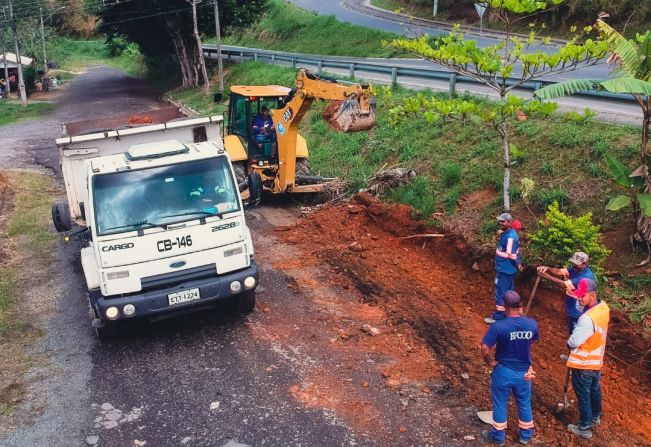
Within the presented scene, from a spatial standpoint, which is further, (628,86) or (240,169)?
(240,169)

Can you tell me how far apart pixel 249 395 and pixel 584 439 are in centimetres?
359

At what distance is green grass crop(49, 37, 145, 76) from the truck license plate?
46669 mm

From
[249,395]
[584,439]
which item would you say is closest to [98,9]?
[249,395]

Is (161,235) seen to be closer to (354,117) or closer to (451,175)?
(354,117)

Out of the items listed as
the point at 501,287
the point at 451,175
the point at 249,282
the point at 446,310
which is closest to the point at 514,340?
the point at 501,287

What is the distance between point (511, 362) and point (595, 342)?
35.2 inches

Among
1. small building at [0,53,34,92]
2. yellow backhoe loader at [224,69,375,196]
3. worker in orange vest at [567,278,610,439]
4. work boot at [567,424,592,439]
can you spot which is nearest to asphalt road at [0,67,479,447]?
work boot at [567,424,592,439]

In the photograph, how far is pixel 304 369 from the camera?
7.33 meters

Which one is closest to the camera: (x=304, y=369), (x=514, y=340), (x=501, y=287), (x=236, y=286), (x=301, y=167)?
(x=514, y=340)

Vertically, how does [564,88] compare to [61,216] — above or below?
above

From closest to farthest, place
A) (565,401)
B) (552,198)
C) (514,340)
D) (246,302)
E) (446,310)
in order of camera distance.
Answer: (514,340) < (565,401) < (246,302) < (446,310) < (552,198)

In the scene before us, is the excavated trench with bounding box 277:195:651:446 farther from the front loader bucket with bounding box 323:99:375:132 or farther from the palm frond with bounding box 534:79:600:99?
the palm frond with bounding box 534:79:600:99

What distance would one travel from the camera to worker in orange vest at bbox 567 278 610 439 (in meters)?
5.94

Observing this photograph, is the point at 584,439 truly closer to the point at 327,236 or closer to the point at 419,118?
the point at 327,236
